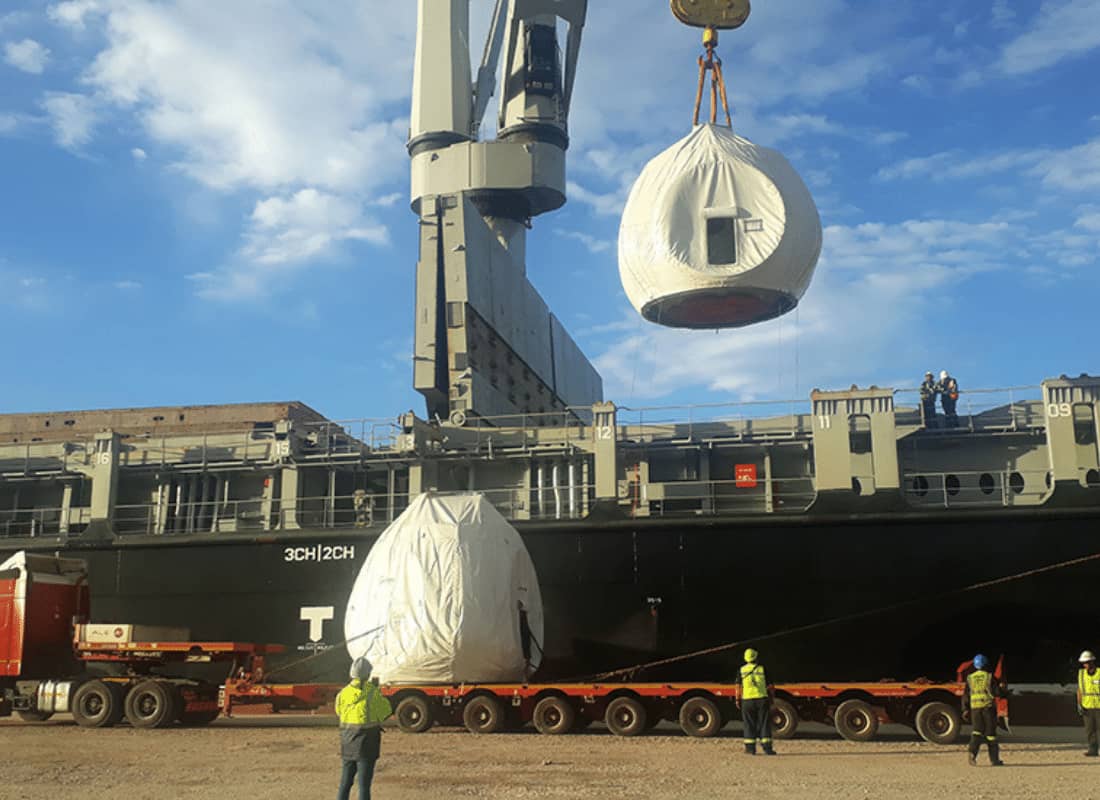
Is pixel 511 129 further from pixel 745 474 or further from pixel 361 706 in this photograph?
pixel 361 706

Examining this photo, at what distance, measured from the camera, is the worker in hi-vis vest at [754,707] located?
14.9 meters

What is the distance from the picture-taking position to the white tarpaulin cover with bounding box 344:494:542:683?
16.9 m

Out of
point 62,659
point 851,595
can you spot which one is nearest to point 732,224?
point 851,595

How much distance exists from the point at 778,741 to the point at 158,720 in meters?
10.6

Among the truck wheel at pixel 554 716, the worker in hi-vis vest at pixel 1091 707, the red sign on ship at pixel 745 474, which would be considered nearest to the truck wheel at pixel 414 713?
the truck wheel at pixel 554 716

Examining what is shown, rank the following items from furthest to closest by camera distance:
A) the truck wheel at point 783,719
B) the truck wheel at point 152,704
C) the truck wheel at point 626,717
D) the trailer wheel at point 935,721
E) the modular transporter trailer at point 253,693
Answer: the truck wheel at point 152,704 < the truck wheel at point 626,717 < the truck wheel at point 783,719 < the modular transporter trailer at point 253,693 < the trailer wheel at point 935,721

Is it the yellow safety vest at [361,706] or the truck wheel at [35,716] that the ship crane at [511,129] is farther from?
the yellow safety vest at [361,706]

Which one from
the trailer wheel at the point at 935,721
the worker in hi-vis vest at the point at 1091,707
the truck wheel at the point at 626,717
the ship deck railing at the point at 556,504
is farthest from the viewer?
the ship deck railing at the point at 556,504

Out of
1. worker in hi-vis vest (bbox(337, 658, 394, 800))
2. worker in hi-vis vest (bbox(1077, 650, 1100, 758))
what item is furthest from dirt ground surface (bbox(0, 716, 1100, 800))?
worker in hi-vis vest (bbox(337, 658, 394, 800))

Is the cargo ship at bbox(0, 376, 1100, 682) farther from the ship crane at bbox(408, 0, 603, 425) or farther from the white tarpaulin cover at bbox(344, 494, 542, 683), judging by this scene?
the ship crane at bbox(408, 0, 603, 425)

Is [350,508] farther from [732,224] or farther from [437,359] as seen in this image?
[732,224]

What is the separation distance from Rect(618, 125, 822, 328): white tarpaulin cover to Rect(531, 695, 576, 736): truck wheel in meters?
8.32

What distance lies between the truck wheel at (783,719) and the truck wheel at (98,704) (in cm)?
1138

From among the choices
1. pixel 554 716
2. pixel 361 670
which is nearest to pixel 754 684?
pixel 554 716
